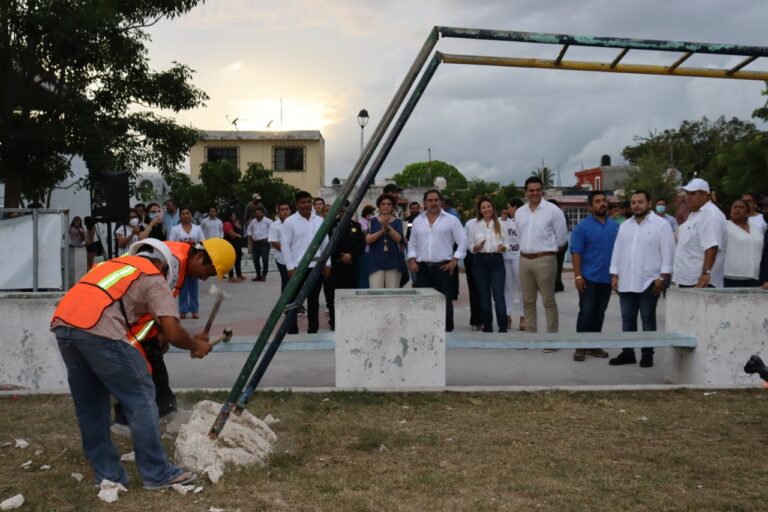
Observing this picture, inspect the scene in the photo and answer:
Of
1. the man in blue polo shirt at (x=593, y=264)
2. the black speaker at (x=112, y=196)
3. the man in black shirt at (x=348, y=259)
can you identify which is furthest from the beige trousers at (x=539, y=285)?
the black speaker at (x=112, y=196)

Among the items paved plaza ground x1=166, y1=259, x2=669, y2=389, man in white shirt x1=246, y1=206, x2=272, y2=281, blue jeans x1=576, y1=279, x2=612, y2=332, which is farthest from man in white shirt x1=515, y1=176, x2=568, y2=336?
man in white shirt x1=246, y1=206, x2=272, y2=281

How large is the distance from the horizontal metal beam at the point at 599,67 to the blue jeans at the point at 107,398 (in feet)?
8.43

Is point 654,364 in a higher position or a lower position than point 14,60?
lower

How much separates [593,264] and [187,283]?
19.1 ft

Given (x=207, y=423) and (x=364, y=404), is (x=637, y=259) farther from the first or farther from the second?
(x=207, y=423)

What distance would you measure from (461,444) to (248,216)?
16237mm

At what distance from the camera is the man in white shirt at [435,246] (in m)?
9.42

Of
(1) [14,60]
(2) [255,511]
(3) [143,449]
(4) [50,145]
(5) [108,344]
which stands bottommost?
(2) [255,511]

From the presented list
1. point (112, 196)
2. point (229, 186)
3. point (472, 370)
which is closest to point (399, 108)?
point (472, 370)

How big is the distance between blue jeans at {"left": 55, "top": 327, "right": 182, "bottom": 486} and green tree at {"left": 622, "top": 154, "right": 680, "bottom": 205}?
4910cm

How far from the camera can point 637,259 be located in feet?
25.8

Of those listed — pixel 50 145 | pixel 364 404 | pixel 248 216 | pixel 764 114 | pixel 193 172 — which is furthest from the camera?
pixel 193 172

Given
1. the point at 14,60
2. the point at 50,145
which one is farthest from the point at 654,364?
the point at 14,60

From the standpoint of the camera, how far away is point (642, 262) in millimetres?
7859
